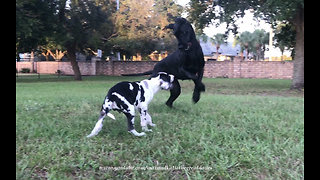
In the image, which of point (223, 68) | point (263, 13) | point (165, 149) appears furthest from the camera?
point (223, 68)

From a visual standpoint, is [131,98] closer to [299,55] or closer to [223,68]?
[299,55]

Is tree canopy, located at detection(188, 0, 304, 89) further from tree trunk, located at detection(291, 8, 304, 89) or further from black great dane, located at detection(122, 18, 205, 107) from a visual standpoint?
black great dane, located at detection(122, 18, 205, 107)

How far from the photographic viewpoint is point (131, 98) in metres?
4.66

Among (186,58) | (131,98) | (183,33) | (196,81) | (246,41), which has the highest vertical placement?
(246,41)

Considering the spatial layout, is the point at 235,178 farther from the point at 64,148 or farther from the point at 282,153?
the point at 64,148

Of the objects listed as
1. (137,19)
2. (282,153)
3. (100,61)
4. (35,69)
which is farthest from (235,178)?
(35,69)

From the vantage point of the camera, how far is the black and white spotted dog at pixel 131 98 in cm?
446

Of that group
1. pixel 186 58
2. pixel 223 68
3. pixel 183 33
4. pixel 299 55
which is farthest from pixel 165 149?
pixel 223 68

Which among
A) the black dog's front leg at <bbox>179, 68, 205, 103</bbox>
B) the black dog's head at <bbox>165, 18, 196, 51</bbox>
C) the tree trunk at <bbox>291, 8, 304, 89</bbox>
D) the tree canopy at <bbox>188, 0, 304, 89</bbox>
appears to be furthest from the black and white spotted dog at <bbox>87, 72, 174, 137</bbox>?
the tree trunk at <bbox>291, 8, 304, 89</bbox>

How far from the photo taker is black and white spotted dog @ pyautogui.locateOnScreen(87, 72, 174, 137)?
14.6 ft

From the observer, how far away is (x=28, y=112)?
7.00m

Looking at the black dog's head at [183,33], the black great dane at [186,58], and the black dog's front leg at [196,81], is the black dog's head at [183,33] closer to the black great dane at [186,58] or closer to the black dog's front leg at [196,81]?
the black great dane at [186,58]

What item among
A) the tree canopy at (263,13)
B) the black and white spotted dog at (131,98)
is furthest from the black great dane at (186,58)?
the tree canopy at (263,13)
